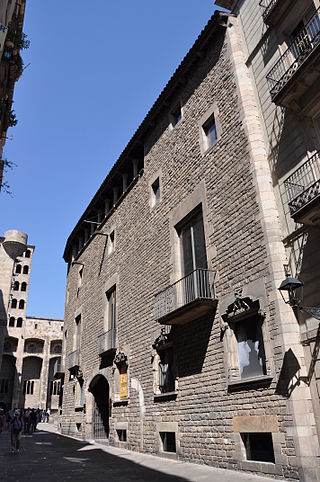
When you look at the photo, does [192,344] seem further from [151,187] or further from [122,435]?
[151,187]

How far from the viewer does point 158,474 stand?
28.1ft

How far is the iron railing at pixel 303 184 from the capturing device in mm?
7664

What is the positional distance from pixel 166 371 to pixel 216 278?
3914mm

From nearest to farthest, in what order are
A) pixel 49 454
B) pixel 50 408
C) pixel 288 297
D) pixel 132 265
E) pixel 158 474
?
pixel 288 297 → pixel 158 474 → pixel 49 454 → pixel 132 265 → pixel 50 408

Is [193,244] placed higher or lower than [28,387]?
higher

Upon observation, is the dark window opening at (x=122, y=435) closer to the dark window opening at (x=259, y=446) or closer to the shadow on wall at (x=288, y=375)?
the dark window opening at (x=259, y=446)

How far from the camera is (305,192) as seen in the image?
7.72 metres

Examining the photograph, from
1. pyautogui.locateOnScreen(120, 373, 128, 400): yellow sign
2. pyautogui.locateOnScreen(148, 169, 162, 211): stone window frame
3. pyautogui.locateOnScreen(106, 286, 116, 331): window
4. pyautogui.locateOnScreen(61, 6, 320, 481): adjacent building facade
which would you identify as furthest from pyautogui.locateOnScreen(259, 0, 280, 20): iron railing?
pyautogui.locateOnScreen(120, 373, 128, 400): yellow sign

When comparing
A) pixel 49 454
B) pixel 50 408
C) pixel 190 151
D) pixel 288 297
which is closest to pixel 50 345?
pixel 50 408

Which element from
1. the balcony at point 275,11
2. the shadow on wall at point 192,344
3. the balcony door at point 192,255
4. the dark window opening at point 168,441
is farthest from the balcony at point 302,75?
the dark window opening at point 168,441

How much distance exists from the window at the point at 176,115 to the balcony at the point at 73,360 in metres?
13.7

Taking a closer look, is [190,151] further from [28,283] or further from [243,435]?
[28,283]

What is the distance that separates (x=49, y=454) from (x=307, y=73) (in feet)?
42.9

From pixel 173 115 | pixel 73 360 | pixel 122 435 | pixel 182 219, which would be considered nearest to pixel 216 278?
pixel 182 219
